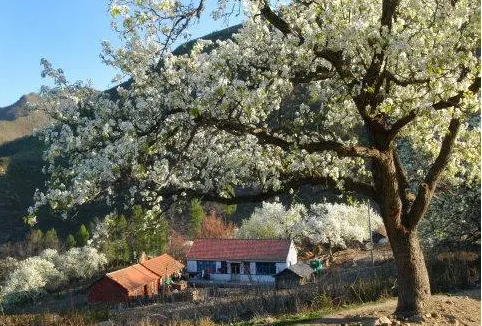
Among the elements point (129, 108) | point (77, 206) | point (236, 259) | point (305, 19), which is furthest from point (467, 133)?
point (236, 259)

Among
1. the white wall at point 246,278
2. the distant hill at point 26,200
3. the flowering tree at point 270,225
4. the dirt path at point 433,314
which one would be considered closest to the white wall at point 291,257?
the white wall at point 246,278

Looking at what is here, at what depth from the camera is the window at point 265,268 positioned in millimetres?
50391

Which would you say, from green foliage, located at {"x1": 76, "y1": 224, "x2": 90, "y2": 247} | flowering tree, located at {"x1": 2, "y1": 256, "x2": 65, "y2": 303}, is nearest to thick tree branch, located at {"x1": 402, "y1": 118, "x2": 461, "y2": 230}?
flowering tree, located at {"x1": 2, "y1": 256, "x2": 65, "y2": 303}

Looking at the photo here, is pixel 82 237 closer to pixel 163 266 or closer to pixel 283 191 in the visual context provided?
pixel 163 266

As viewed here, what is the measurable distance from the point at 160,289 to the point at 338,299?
117 ft

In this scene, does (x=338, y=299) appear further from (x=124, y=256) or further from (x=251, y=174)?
(x=124, y=256)

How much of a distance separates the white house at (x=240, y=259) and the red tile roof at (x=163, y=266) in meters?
1.75

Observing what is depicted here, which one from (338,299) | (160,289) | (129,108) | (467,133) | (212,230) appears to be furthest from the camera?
(212,230)

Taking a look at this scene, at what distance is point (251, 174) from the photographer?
12820mm

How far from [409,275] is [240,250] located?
40939 millimetres

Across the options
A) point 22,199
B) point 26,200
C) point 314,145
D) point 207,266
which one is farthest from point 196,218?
point 22,199

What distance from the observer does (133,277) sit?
46.9 meters

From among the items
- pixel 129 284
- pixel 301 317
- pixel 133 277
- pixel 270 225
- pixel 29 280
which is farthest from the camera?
pixel 270 225

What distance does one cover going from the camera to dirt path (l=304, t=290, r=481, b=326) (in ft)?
37.4
